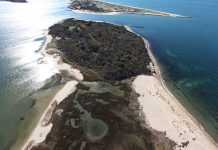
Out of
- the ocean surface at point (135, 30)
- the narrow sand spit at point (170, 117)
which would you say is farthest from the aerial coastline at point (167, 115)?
the ocean surface at point (135, 30)

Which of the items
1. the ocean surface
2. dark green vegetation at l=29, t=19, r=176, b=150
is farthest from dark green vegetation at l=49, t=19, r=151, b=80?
the ocean surface

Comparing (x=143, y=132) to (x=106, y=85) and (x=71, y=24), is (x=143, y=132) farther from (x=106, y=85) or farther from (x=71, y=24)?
(x=71, y=24)

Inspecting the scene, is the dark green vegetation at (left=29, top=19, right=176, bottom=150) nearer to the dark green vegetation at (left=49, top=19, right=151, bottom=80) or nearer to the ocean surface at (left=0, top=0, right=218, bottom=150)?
the dark green vegetation at (left=49, top=19, right=151, bottom=80)

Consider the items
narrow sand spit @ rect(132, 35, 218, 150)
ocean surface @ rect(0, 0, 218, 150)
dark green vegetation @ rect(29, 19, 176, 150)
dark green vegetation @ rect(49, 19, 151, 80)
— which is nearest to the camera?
dark green vegetation @ rect(29, 19, 176, 150)

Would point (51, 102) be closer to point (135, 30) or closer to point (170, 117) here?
point (170, 117)

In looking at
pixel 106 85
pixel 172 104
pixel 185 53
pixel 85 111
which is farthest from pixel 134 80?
pixel 185 53

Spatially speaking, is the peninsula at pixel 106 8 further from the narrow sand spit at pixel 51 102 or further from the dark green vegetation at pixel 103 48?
the narrow sand spit at pixel 51 102

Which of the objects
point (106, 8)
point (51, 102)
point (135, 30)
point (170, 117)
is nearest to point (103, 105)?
point (51, 102)
